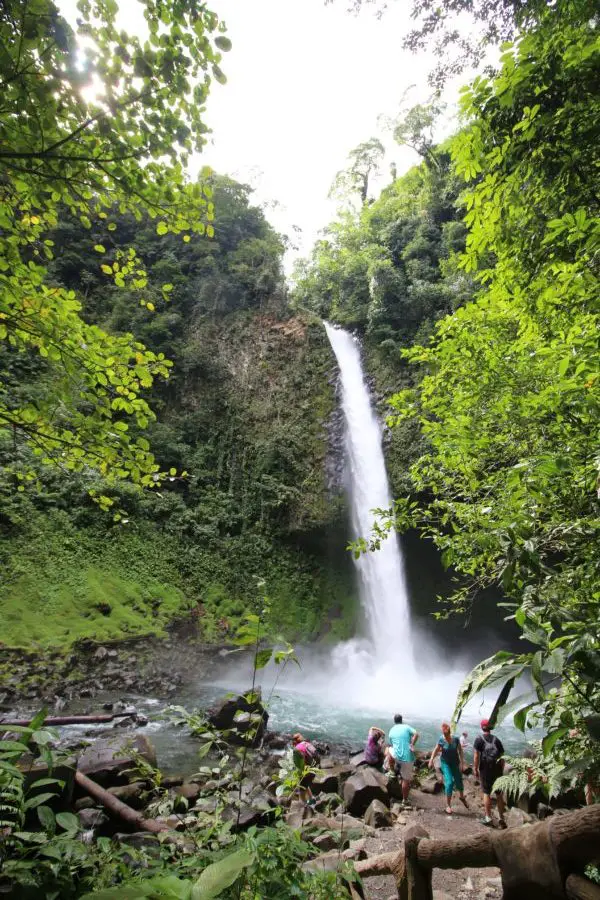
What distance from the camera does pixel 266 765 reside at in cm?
741

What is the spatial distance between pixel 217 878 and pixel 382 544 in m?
15.2

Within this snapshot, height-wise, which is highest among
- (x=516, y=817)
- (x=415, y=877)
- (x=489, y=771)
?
(x=415, y=877)

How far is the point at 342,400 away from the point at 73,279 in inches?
643

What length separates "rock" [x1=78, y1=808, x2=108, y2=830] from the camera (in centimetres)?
404

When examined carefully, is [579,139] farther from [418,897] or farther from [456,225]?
[456,225]

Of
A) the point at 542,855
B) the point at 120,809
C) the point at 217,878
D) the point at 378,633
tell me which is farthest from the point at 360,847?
the point at 378,633

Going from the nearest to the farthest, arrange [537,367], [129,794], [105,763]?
1. [537,367]
2. [129,794]
3. [105,763]

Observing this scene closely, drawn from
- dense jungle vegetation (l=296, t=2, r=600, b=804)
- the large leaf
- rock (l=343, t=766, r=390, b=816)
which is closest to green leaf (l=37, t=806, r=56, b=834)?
the large leaf

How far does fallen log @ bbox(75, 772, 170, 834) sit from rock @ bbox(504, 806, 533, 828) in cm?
415

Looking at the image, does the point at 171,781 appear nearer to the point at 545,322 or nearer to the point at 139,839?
the point at 139,839

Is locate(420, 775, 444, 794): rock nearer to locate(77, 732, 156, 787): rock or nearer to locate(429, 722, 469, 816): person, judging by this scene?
locate(429, 722, 469, 816): person

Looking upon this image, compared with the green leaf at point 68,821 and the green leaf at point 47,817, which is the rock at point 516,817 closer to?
the green leaf at point 68,821

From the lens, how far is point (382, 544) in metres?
16.0

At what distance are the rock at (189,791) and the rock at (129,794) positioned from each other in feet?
2.34
